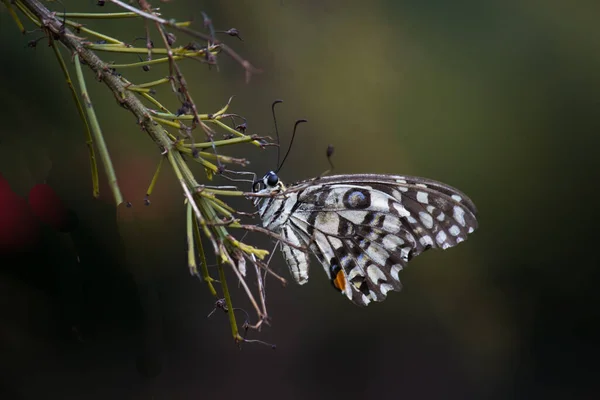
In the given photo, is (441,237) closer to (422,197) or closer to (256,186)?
(422,197)

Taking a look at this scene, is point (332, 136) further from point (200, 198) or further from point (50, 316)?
point (200, 198)

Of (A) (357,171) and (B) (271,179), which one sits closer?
(B) (271,179)

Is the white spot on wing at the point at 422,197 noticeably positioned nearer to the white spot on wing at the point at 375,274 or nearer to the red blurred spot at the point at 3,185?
the white spot on wing at the point at 375,274

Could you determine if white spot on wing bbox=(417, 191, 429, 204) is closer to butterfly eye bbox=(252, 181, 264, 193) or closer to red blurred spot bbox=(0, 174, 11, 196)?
butterfly eye bbox=(252, 181, 264, 193)

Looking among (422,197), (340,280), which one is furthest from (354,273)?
(422,197)

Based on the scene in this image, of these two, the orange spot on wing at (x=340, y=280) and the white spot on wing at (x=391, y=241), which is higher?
the white spot on wing at (x=391, y=241)

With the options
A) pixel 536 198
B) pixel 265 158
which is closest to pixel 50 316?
pixel 265 158

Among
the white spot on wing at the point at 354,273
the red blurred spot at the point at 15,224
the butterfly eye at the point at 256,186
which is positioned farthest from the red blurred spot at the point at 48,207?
the white spot on wing at the point at 354,273

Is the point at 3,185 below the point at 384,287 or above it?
above

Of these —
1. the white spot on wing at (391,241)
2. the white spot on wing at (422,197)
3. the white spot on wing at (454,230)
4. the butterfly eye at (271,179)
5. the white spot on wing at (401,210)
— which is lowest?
the white spot on wing at (391,241)
